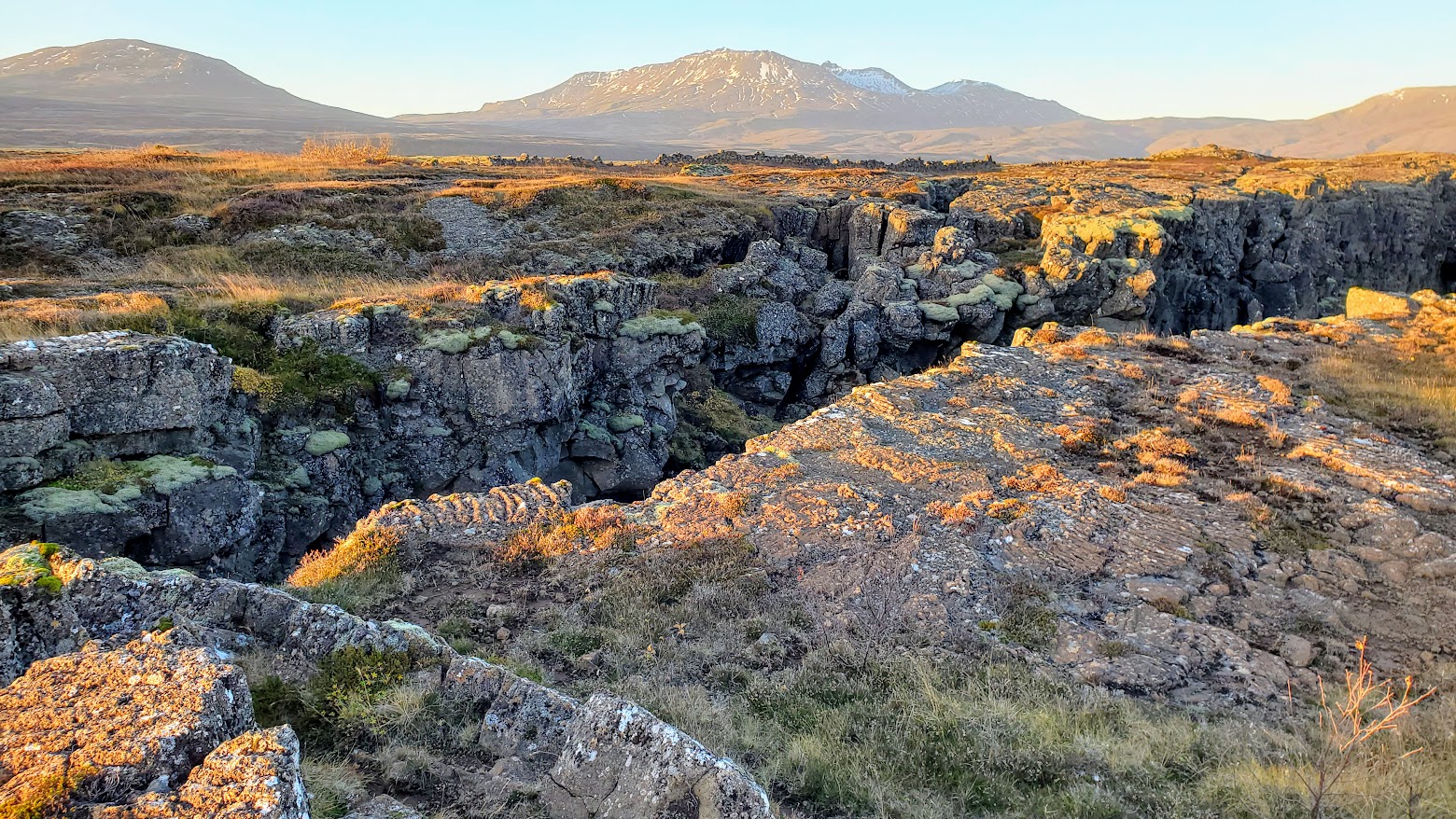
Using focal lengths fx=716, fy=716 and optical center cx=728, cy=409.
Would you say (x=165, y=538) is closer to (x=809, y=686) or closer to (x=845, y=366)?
(x=809, y=686)

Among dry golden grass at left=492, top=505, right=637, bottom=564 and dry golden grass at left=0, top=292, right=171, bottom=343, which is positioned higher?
dry golden grass at left=0, top=292, right=171, bottom=343

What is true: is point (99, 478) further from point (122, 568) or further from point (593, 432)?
point (593, 432)

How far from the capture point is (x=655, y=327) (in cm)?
1952

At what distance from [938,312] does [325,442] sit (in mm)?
18061

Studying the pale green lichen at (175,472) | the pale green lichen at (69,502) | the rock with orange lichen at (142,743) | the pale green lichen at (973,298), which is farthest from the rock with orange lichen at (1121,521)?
the pale green lichen at (973,298)

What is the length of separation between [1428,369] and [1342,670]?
41.4 feet

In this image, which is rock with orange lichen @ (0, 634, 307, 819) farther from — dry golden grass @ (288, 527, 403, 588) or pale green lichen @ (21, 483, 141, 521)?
pale green lichen @ (21, 483, 141, 521)

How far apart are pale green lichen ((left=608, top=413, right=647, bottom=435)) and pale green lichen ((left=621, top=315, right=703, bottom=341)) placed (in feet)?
7.79

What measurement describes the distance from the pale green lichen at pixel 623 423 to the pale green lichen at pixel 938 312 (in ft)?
35.6

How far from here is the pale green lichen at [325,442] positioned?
506 inches

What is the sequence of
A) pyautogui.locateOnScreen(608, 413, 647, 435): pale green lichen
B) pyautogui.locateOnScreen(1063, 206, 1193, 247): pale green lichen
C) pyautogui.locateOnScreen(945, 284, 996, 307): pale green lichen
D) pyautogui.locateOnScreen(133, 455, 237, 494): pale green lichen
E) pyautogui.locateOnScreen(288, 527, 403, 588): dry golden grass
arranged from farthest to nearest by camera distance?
pyautogui.locateOnScreen(1063, 206, 1193, 247): pale green lichen < pyautogui.locateOnScreen(945, 284, 996, 307): pale green lichen < pyautogui.locateOnScreen(608, 413, 647, 435): pale green lichen < pyautogui.locateOnScreen(133, 455, 237, 494): pale green lichen < pyautogui.locateOnScreen(288, 527, 403, 588): dry golden grass

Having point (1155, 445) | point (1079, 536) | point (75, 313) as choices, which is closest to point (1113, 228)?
point (1155, 445)

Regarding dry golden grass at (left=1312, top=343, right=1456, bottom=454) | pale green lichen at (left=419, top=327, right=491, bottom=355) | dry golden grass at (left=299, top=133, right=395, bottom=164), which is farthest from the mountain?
dry golden grass at (left=1312, top=343, right=1456, bottom=454)

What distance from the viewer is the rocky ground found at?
5.06 metres
